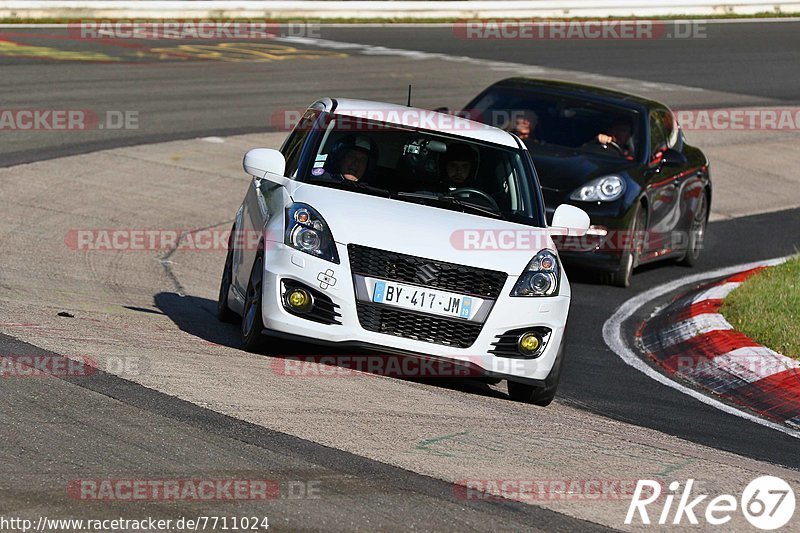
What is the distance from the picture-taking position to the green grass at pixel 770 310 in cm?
970

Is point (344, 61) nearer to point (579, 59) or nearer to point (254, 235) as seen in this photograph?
point (579, 59)

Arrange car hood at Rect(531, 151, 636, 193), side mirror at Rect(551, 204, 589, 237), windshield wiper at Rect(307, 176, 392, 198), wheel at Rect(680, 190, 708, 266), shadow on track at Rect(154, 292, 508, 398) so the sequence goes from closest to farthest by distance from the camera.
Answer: shadow on track at Rect(154, 292, 508, 398), windshield wiper at Rect(307, 176, 392, 198), side mirror at Rect(551, 204, 589, 237), car hood at Rect(531, 151, 636, 193), wheel at Rect(680, 190, 708, 266)

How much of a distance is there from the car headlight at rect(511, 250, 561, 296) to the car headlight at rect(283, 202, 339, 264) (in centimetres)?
104

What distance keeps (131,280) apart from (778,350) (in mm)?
4802

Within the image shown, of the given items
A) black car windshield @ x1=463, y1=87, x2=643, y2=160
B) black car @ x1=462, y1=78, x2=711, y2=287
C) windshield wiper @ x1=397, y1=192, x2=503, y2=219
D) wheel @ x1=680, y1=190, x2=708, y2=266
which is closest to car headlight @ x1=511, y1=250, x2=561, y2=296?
windshield wiper @ x1=397, y1=192, x2=503, y2=219

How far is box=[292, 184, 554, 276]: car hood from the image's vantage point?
777 centimetres

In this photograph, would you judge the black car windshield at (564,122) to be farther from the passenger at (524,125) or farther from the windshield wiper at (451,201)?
the windshield wiper at (451,201)

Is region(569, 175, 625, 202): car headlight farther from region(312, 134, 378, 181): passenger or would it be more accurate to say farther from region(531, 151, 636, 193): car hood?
region(312, 134, 378, 181): passenger

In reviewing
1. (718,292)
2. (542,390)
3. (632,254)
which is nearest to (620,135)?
(632,254)

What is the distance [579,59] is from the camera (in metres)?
28.4

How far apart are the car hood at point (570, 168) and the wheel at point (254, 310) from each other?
4652mm

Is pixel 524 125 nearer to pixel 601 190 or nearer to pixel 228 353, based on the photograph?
pixel 601 190
